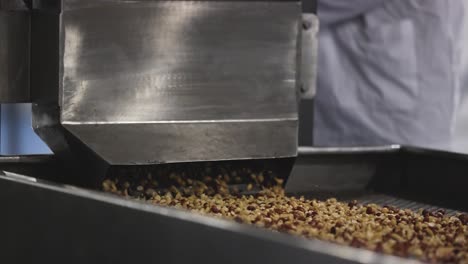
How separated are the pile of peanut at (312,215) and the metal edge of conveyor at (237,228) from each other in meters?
0.15

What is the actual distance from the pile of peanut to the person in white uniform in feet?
4.64

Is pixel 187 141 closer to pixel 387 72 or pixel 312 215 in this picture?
pixel 312 215

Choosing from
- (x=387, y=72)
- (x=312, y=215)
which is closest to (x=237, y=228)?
(x=312, y=215)

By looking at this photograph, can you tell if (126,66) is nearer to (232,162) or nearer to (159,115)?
(159,115)

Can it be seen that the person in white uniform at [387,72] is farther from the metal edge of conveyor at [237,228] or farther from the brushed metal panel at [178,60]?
the metal edge of conveyor at [237,228]

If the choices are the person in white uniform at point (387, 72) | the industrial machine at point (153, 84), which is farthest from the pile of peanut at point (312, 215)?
the person in white uniform at point (387, 72)

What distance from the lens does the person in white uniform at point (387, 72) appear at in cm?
317

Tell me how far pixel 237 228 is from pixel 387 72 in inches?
92.6

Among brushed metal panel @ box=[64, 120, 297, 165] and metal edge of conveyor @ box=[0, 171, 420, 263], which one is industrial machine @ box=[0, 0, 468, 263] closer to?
brushed metal panel @ box=[64, 120, 297, 165]

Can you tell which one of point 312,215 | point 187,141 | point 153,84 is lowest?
point 312,215

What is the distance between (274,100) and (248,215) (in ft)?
1.35

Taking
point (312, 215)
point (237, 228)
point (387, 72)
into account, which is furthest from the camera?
point (387, 72)

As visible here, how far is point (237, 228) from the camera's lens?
0.94 m

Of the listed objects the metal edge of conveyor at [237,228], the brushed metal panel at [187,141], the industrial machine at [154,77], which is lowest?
the metal edge of conveyor at [237,228]
